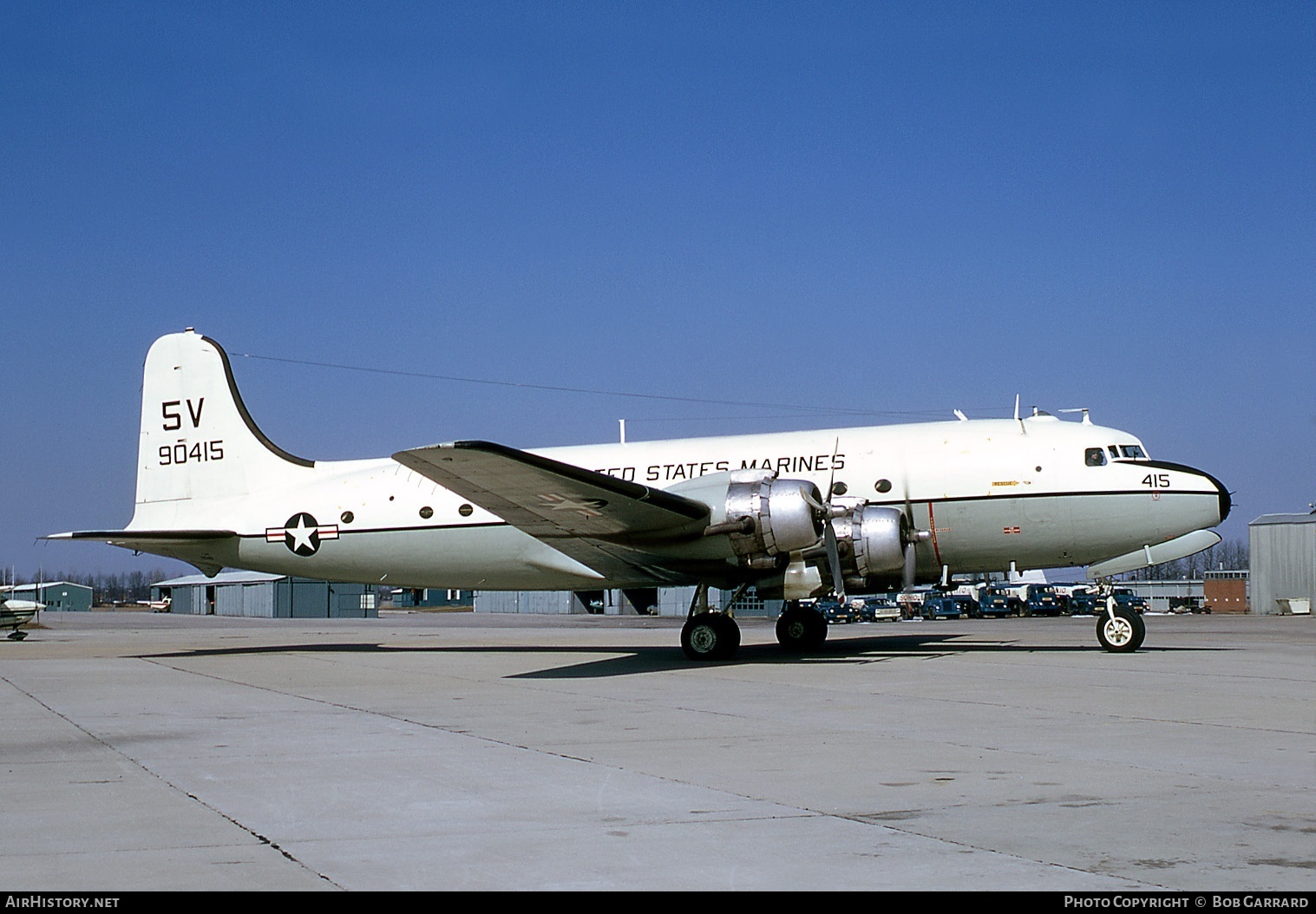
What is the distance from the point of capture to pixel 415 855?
17.8 feet

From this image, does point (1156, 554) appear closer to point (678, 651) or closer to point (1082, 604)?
point (678, 651)

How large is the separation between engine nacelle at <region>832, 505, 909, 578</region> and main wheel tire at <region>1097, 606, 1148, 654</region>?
11.8 feet

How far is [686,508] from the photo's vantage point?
671 inches

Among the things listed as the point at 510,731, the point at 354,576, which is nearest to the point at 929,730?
the point at 510,731

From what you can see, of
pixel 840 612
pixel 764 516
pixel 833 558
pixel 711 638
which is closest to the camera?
pixel 764 516

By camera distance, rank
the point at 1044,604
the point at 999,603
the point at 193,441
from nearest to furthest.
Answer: the point at 193,441 → the point at 999,603 → the point at 1044,604

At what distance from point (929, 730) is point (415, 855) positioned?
5.68 m

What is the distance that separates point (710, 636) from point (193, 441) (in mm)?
11662

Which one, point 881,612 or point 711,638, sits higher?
point 711,638

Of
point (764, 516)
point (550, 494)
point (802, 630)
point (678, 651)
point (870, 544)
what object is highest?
point (550, 494)

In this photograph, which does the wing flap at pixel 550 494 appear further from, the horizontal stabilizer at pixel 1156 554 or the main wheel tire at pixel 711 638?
the horizontal stabilizer at pixel 1156 554

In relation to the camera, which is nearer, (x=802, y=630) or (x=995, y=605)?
(x=802, y=630)

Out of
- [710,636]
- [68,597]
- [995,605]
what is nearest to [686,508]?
[710,636]

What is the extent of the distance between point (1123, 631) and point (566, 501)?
9.22 m
